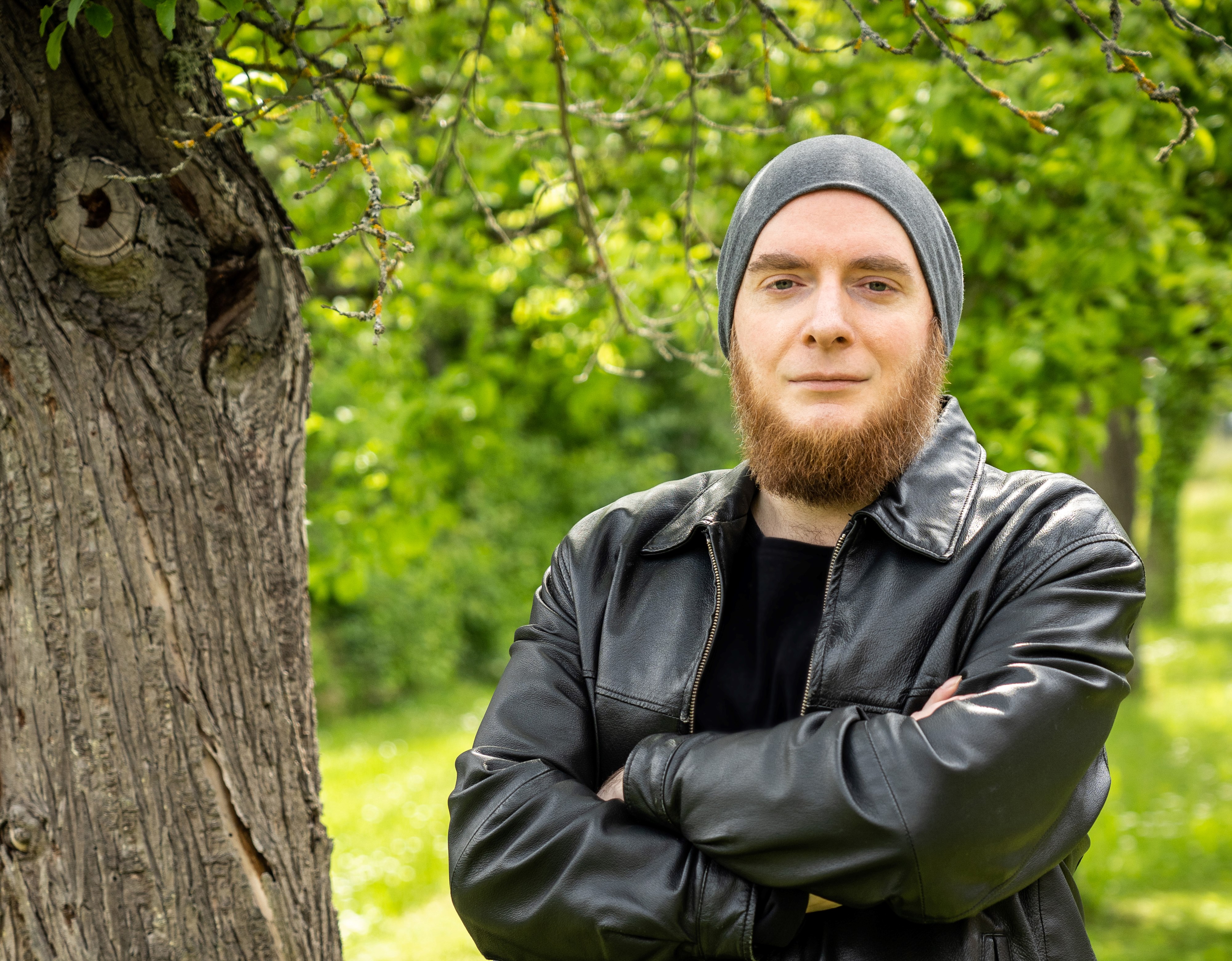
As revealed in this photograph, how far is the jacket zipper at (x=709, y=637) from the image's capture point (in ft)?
5.82

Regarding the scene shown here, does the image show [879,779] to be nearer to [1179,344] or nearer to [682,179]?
[1179,344]

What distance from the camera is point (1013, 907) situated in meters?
1.60

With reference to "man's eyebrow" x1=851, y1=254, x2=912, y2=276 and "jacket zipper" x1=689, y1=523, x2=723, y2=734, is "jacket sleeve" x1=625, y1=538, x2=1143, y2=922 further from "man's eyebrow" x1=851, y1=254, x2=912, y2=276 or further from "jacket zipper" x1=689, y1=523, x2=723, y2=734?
"man's eyebrow" x1=851, y1=254, x2=912, y2=276

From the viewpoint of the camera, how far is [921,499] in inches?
70.5

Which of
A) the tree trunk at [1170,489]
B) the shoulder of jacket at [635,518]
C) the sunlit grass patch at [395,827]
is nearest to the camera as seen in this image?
the shoulder of jacket at [635,518]

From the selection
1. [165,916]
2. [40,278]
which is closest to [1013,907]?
[165,916]

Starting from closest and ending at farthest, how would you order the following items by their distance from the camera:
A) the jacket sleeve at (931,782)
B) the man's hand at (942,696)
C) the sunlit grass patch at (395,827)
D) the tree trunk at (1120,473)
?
1. the jacket sleeve at (931,782)
2. the man's hand at (942,696)
3. the sunlit grass patch at (395,827)
4. the tree trunk at (1120,473)

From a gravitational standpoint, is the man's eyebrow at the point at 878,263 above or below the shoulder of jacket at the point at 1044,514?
above

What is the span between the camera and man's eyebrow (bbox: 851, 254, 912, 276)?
1.77 m

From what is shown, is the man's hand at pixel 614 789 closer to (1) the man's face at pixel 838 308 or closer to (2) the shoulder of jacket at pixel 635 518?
(2) the shoulder of jacket at pixel 635 518

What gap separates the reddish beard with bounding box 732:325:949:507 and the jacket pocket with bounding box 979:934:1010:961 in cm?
71

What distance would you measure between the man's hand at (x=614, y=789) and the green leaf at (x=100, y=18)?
1.50 meters

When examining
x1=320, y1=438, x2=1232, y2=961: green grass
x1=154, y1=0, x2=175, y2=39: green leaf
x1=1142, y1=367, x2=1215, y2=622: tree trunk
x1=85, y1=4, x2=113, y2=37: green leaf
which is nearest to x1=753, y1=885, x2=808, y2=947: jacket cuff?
x1=154, y1=0, x2=175, y2=39: green leaf

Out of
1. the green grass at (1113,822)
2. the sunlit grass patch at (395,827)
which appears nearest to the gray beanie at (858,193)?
the sunlit grass patch at (395,827)
